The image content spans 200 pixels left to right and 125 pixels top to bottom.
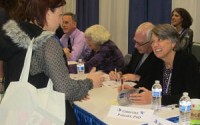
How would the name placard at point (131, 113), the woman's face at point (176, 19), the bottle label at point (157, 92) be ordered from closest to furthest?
the name placard at point (131, 113), the bottle label at point (157, 92), the woman's face at point (176, 19)

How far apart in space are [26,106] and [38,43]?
12.8 inches

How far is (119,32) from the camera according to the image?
5984 mm

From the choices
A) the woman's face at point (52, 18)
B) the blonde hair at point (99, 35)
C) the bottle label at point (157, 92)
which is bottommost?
the bottle label at point (157, 92)

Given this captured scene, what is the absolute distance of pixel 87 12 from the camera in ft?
21.1

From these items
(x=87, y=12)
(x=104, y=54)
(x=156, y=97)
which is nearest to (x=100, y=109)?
(x=156, y=97)

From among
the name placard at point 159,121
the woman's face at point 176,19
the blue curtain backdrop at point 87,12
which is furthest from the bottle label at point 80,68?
the blue curtain backdrop at point 87,12

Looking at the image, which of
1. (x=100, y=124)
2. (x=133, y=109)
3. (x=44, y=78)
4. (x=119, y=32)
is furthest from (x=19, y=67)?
(x=119, y=32)

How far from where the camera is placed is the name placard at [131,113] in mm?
1971

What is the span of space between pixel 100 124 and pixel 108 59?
158 centimetres

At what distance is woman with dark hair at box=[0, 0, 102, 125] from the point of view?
5.44 ft

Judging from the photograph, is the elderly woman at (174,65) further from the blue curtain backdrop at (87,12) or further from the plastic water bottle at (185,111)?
the blue curtain backdrop at (87,12)

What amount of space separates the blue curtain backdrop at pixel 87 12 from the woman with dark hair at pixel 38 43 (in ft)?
15.2

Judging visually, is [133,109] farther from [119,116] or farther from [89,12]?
[89,12]

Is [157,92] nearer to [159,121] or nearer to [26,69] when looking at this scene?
[159,121]
